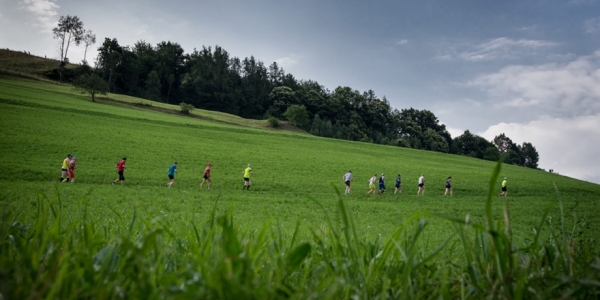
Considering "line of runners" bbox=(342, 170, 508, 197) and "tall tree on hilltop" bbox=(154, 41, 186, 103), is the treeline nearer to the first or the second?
"tall tree on hilltop" bbox=(154, 41, 186, 103)

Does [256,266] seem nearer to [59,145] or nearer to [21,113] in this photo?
[59,145]

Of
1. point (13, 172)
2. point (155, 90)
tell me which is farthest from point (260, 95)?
point (13, 172)

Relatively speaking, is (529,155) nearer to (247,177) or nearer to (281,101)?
(281,101)

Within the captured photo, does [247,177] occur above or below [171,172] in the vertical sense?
above

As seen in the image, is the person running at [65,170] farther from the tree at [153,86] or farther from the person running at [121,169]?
the tree at [153,86]

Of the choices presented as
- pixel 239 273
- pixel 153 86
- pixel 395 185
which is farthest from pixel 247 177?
pixel 153 86

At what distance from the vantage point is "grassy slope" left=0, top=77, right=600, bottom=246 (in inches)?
635

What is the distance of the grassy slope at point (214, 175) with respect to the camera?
16.1 m

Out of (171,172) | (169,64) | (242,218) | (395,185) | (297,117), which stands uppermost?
(169,64)

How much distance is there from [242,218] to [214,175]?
55.5ft

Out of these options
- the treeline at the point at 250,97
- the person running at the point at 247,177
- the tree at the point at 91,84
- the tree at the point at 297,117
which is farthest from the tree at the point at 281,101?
the person running at the point at 247,177

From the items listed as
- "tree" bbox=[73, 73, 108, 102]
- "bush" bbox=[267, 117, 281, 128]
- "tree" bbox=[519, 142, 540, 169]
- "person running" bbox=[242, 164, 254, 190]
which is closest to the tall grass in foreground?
"person running" bbox=[242, 164, 254, 190]

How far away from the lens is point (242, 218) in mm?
12469

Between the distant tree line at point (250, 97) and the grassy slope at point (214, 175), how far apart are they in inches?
2095
